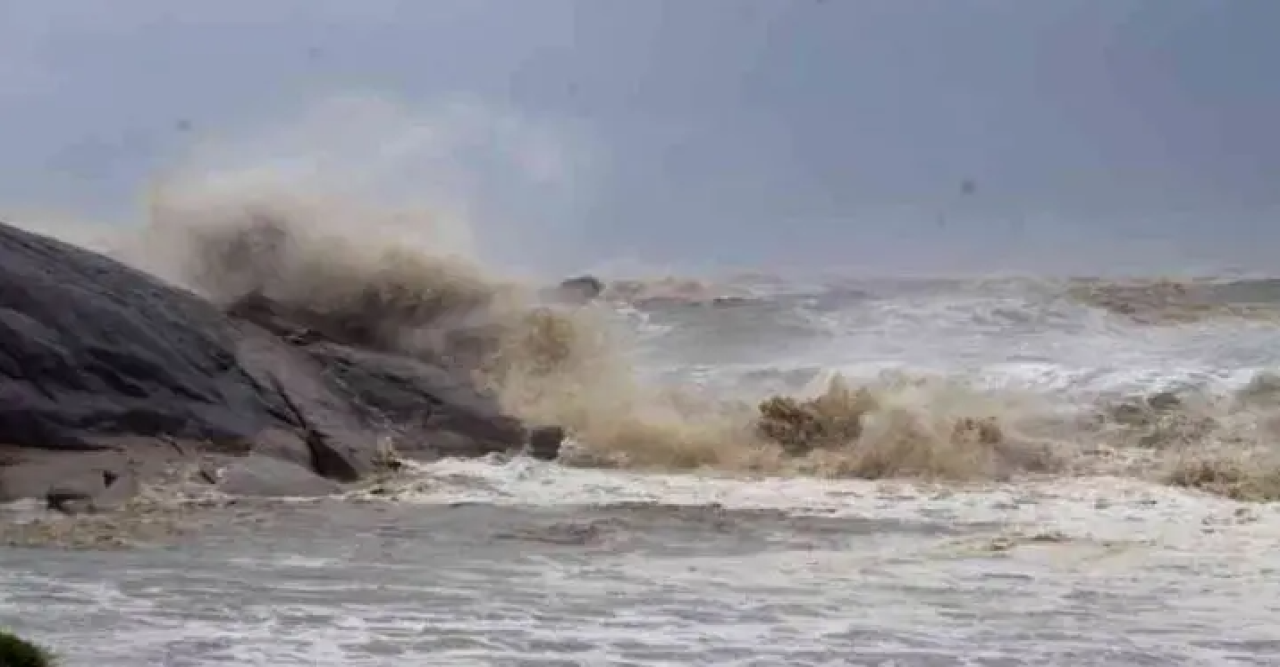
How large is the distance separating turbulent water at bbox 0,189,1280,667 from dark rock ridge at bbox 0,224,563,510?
1.94 feet

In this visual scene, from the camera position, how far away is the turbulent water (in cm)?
668

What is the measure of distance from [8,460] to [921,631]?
6202 millimetres

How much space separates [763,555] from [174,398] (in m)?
4.82

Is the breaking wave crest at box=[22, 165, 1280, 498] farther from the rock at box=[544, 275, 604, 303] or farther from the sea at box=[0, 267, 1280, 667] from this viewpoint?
the rock at box=[544, 275, 604, 303]

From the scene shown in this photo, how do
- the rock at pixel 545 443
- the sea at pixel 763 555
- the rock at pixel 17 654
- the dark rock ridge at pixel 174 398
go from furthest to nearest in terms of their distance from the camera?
the rock at pixel 545 443
the dark rock ridge at pixel 174 398
the sea at pixel 763 555
the rock at pixel 17 654

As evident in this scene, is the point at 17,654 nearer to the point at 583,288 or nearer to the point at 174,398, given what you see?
the point at 174,398

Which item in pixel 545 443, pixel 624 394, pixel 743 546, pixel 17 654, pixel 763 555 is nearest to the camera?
pixel 17 654

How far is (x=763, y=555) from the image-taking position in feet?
29.0

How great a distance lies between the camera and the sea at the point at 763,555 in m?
6.63

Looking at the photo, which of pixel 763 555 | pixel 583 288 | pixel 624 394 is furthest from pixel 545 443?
pixel 583 288

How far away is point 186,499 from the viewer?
33.8 ft

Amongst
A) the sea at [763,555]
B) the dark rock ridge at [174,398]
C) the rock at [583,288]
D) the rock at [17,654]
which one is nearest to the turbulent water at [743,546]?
the sea at [763,555]

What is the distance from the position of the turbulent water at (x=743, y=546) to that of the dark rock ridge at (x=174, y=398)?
0.59 meters

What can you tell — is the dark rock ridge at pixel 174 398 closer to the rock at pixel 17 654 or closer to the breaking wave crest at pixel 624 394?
the breaking wave crest at pixel 624 394
